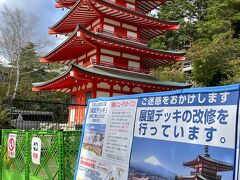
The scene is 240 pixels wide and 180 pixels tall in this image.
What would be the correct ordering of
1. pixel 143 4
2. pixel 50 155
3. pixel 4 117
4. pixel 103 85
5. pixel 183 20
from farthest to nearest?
pixel 183 20 → pixel 143 4 → pixel 4 117 → pixel 103 85 → pixel 50 155

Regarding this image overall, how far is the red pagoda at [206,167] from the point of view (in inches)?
124

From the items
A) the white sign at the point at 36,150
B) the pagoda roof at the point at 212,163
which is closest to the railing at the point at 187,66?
the white sign at the point at 36,150

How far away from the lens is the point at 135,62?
2095 cm

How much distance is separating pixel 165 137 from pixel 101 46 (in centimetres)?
1584

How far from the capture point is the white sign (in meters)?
6.67

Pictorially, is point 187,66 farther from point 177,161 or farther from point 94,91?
point 177,161

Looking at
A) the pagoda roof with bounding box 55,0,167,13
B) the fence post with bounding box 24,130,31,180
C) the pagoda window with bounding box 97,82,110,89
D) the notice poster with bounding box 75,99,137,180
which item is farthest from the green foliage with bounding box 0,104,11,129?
the notice poster with bounding box 75,99,137,180

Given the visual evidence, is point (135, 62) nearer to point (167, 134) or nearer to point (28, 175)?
point (28, 175)

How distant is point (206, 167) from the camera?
327 cm

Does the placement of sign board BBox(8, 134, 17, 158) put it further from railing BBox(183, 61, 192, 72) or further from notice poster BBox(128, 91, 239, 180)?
railing BBox(183, 61, 192, 72)

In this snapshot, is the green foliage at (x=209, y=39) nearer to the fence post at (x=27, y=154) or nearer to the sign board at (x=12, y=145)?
the sign board at (x=12, y=145)

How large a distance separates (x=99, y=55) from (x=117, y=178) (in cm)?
1531

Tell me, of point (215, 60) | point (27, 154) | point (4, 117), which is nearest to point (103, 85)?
point (4, 117)

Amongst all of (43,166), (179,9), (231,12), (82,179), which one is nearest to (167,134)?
(82,179)
